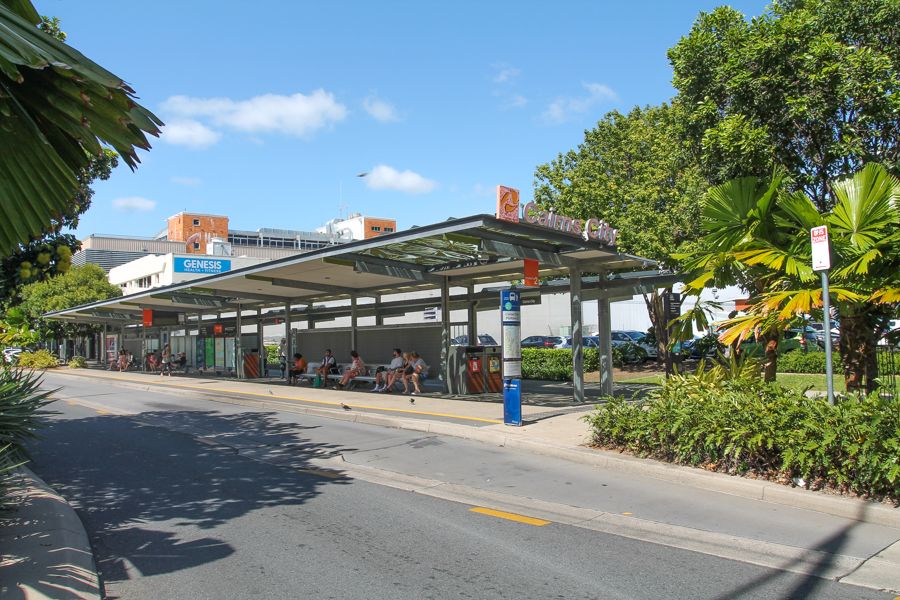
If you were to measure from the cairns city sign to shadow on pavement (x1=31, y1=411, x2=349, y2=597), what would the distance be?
512 centimetres

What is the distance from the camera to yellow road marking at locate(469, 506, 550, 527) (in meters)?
6.52

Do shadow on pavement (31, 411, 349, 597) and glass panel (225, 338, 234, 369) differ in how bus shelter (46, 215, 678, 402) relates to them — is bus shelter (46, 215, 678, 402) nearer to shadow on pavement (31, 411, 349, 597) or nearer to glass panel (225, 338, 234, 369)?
glass panel (225, 338, 234, 369)

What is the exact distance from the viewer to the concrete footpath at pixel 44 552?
4.50 meters

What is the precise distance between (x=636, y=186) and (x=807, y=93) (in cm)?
1263

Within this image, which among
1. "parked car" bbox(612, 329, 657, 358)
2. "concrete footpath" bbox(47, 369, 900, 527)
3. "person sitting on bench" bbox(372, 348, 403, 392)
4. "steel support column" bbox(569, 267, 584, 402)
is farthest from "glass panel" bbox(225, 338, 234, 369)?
"steel support column" bbox(569, 267, 584, 402)

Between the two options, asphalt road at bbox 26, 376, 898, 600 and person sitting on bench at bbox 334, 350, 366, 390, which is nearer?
asphalt road at bbox 26, 376, 898, 600

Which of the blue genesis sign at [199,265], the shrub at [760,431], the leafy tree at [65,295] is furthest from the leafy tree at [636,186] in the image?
the leafy tree at [65,295]

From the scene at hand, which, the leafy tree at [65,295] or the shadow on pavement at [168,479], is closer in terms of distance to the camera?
the shadow on pavement at [168,479]

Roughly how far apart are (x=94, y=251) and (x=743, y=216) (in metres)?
75.1

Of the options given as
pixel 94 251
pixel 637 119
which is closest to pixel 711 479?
pixel 637 119

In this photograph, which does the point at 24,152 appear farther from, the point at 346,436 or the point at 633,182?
the point at 633,182

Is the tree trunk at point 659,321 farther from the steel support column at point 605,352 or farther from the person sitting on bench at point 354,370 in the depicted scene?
the person sitting on bench at point 354,370

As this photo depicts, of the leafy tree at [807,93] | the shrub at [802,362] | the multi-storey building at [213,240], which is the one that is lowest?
the shrub at [802,362]

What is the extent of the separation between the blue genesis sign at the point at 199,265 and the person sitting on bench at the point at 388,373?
34208mm
